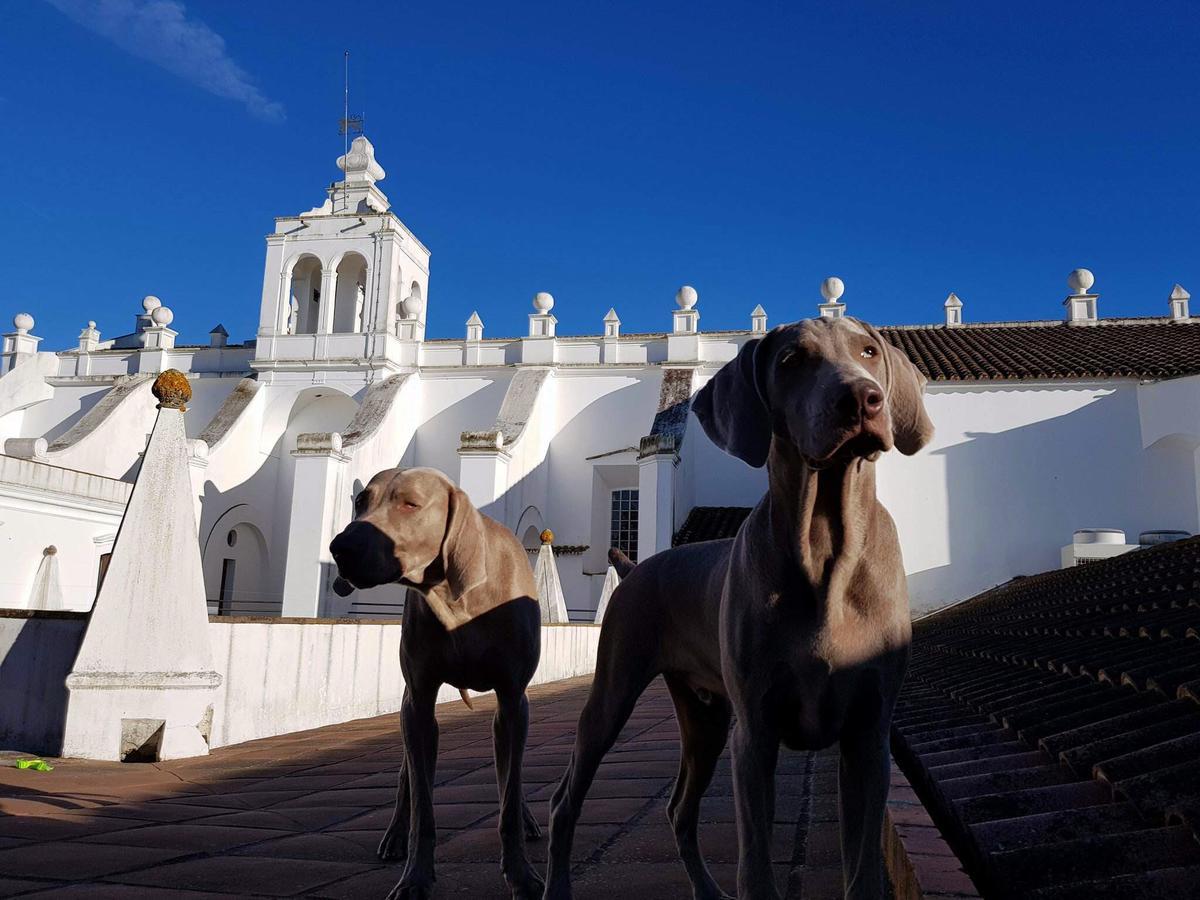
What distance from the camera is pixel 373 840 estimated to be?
3.60 meters

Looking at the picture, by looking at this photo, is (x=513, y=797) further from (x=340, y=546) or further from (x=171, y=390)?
(x=171, y=390)

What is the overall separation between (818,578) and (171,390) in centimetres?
579

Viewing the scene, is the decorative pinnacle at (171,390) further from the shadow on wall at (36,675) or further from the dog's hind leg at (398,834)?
the dog's hind leg at (398,834)

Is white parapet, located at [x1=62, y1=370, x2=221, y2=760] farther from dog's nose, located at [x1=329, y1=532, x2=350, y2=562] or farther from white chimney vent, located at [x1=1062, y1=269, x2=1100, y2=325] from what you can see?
white chimney vent, located at [x1=1062, y1=269, x2=1100, y2=325]

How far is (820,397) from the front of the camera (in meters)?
1.78

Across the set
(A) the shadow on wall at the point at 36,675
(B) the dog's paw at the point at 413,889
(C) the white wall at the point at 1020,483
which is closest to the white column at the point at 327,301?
(C) the white wall at the point at 1020,483

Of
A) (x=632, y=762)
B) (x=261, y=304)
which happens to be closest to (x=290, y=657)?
(x=632, y=762)

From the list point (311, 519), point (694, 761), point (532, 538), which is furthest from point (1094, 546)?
point (311, 519)

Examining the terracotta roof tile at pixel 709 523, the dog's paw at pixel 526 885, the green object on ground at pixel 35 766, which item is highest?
the terracotta roof tile at pixel 709 523

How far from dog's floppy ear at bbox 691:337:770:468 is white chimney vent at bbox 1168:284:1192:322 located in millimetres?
25364

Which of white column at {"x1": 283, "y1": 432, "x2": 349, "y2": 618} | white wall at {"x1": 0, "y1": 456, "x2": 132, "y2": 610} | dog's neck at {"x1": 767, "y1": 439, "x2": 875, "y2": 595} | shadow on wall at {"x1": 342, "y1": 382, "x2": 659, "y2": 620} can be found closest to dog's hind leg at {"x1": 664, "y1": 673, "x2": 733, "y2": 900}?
dog's neck at {"x1": 767, "y1": 439, "x2": 875, "y2": 595}

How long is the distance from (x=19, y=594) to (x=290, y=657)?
14.3 meters

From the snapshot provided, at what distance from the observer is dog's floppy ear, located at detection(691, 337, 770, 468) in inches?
78.2

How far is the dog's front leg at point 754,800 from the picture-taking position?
185 cm
